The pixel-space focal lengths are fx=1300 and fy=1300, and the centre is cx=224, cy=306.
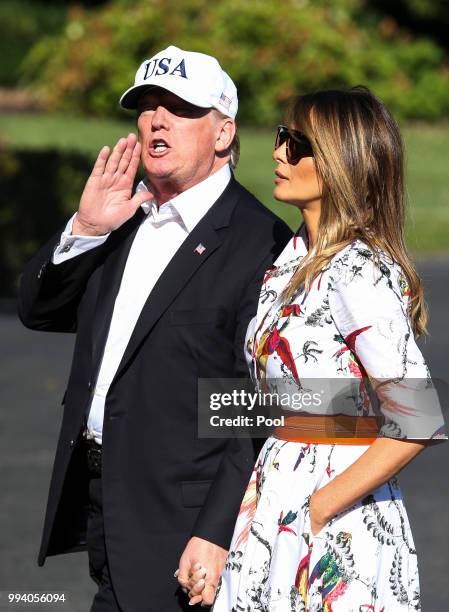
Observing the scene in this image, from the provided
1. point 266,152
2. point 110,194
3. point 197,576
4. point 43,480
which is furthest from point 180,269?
point 266,152

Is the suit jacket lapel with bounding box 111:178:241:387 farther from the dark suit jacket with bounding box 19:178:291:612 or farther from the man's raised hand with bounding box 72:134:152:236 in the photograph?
the man's raised hand with bounding box 72:134:152:236

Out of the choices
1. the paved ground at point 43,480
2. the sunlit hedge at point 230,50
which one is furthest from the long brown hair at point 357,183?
the sunlit hedge at point 230,50

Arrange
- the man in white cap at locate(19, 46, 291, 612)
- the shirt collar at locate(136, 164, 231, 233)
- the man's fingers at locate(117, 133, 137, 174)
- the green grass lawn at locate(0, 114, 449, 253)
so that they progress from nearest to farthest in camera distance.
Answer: the man in white cap at locate(19, 46, 291, 612) < the shirt collar at locate(136, 164, 231, 233) < the man's fingers at locate(117, 133, 137, 174) < the green grass lawn at locate(0, 114, 449, 253)

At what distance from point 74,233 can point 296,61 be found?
2227 centimetres

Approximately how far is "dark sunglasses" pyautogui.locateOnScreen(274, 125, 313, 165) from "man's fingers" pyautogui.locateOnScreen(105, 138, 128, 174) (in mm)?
797

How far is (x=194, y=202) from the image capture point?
13.1 feet

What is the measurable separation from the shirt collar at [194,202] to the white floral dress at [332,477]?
79cm

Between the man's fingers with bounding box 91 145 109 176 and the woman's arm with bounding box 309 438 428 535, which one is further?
the man's fingers with bounding box 91 145 109 176

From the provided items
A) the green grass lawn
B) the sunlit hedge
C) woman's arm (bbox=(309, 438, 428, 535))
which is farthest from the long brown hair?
the sunlit hedge

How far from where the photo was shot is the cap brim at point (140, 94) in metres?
3.90

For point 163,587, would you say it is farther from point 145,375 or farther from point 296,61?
point 296,61

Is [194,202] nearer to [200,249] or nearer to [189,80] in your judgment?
[200,249]

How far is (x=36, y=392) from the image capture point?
10203mm

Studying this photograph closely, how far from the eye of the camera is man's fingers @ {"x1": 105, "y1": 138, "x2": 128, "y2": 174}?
4.05 metres
